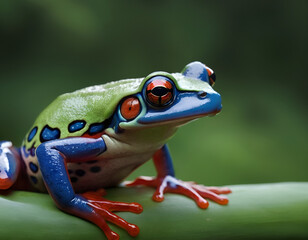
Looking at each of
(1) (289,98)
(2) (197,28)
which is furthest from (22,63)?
(1) (289,98)

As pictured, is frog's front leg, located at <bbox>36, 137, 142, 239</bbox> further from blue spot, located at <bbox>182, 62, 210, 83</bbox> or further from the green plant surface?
blue spot, located at <bbox>182, 62, 210, 83</bbox>

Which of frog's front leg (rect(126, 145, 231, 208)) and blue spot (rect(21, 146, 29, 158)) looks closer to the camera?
frog's front leg (rect(126, 145, 231, 208))

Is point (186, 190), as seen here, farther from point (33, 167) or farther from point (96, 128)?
point (33, 167)

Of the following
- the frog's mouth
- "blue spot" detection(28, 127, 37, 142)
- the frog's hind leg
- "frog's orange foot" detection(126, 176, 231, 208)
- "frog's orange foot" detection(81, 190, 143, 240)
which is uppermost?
the frog's mouth

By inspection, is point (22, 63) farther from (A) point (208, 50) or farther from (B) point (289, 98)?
(B) point (289, 98)

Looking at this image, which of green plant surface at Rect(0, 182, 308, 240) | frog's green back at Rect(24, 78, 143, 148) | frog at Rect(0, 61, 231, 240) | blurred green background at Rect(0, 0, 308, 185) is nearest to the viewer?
green plant surface at Rect(0, 182, 308, 240)

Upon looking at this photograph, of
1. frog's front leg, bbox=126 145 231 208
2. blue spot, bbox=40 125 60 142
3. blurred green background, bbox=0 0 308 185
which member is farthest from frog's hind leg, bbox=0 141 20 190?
blurred green background, bbox=0 0 308 185

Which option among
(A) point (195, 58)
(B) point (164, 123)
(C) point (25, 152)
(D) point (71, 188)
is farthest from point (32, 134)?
(A) point (195, 58)
